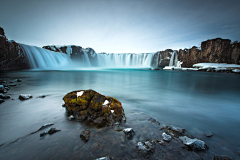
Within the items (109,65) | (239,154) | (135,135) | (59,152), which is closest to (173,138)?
(135,135)

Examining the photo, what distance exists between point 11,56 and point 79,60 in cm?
3958

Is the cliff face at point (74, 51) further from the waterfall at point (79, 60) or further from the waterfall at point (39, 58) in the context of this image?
the waterfall at point (39, 58)

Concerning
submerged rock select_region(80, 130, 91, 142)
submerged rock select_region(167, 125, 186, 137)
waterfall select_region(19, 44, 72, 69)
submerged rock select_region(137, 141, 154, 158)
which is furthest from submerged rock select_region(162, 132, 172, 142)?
waterfall select_region(19, 44, 72, 69)

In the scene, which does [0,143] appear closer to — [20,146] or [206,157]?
[20,146]

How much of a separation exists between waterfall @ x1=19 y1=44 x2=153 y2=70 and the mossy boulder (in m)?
34.2

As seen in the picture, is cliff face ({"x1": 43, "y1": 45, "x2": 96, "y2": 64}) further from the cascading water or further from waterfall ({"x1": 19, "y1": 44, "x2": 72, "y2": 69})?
waterfall ({"x1": 19, "y1": 44, "x2": 72, "y2": 69})

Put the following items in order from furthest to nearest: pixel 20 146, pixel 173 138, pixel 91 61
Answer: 1. pixel 91 61
2. pixel 173 138
3. pixel 20 146

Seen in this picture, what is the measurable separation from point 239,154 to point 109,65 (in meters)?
83.4

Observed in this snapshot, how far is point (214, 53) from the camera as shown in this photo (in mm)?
46156

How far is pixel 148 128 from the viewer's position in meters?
2.68

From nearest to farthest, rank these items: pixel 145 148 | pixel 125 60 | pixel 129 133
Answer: pixel 145 148
pixel 129 133
pixel 125 60

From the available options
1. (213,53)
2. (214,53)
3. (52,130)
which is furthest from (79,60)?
(214,53)

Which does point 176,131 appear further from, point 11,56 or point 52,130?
point 11,56

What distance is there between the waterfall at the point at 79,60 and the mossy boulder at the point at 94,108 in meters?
34.2
